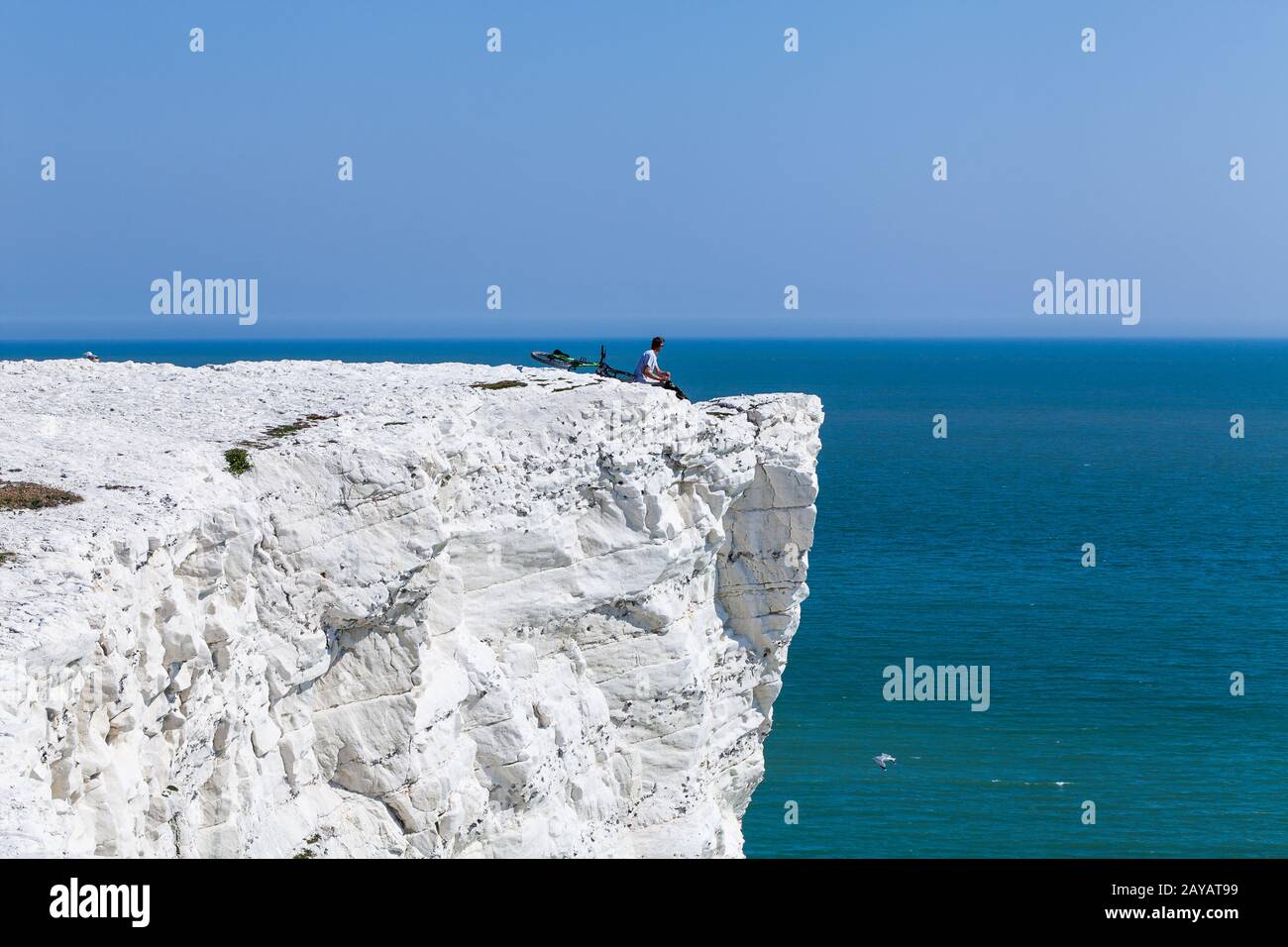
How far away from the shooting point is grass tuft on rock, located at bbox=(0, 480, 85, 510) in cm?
1880

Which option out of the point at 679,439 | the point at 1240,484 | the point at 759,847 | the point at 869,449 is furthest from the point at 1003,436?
the point at 679,439

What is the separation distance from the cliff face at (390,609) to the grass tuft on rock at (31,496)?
415mm

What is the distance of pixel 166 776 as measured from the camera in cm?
1811

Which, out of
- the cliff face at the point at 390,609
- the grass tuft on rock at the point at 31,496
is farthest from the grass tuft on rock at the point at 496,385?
the grass tuft on rock at the point at 31,496

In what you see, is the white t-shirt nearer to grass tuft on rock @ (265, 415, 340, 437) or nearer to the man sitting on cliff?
the man sitting on cliff

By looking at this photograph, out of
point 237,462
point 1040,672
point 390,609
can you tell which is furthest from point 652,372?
point 1040,672

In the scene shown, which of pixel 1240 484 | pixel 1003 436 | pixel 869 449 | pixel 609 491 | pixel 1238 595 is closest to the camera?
pixel 609 491

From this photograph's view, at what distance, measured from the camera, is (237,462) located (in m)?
22.3

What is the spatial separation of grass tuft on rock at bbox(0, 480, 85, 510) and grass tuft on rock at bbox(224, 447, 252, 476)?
2.95 metres

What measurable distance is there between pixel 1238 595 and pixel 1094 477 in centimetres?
4846

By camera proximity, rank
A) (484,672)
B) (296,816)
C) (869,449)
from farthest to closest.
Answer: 1. (869,449)
2. (484,672)
3. (296,816)

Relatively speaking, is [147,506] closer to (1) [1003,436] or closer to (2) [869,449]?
(2) [869,449]

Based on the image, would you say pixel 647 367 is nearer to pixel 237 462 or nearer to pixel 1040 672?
pixel 237 462

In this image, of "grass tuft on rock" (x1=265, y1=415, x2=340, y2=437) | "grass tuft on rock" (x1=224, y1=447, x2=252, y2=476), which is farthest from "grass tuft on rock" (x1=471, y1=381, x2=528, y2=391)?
"grass tuft on rock" (x1=224, y1=447, x2=252, y2=476)
